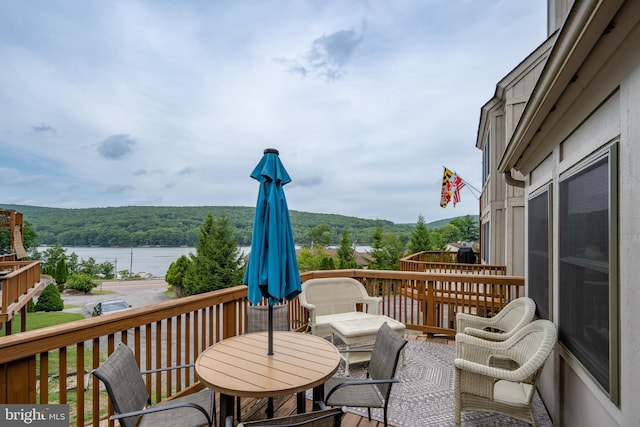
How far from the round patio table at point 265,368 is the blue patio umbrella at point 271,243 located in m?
0.19

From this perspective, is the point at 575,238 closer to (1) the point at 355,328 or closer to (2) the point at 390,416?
(2) the point at 390,416

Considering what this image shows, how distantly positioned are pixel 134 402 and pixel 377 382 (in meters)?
1.55

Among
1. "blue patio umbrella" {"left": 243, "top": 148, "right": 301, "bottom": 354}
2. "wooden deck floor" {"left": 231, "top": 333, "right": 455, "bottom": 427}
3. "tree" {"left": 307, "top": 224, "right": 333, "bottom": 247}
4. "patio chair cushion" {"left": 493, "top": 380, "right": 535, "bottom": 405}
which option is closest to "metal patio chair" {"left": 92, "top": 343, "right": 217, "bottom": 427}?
"blue patio umbrella" {"left": 243, "top": 148, "right": 301, "bottom": 354}

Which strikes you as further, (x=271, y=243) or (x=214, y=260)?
(x=214, y=260)

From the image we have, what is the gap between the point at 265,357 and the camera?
2455 mm

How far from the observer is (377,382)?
86.7 inches

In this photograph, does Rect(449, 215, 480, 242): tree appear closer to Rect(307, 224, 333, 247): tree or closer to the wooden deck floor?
Rect(307, 224, 333, 247): tree

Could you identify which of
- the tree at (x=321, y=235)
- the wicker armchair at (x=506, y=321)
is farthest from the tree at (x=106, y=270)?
the wicker armchair at (x=506, y=321)

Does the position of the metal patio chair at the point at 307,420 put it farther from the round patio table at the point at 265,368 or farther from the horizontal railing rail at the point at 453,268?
the horizontal railing rail at the point at 453,268

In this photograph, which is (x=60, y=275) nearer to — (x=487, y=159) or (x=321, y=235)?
(x=321, y=235)

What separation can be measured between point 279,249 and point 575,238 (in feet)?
6.83

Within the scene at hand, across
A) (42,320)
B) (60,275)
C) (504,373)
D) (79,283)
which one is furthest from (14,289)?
(79,283)

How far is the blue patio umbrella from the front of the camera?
2.38 metres

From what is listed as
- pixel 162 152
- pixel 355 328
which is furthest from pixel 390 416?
pixel 162 152
